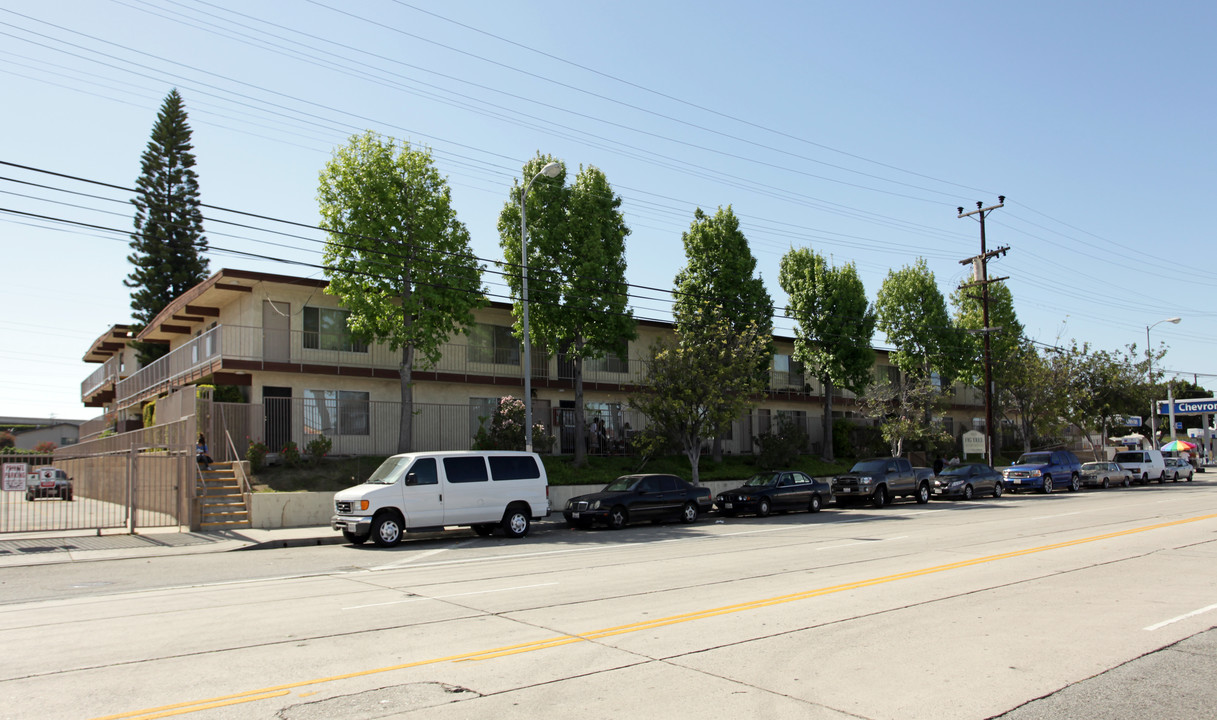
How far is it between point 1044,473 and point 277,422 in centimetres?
3213

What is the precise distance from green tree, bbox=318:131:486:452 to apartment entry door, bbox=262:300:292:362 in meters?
3.86

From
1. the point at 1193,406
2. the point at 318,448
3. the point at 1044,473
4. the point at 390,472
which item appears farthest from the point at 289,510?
the point at 1193,406

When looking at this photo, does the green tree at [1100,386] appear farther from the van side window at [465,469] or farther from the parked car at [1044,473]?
the van side window at [465,469]

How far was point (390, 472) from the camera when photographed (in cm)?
1870

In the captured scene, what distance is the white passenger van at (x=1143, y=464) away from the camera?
44.4 metres

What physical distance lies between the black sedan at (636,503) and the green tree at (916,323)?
979 inches

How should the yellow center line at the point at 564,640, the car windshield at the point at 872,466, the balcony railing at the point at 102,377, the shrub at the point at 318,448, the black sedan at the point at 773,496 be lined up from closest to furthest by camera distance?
the yellow center line at the point at 564,640
the shrub at the point at 318,448
the black sedan at the point at 773,496
the car windshield at the point at 872,466
the balcony railing at the point at 102,377

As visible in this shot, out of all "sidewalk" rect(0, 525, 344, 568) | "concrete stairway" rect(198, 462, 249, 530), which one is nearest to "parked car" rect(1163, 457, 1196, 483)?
"sidewalk" rect(0, 525, 344, 568)

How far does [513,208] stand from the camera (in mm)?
30391

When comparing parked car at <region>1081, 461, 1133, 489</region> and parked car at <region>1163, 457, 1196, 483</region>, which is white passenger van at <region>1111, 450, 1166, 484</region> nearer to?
parked car at <region>1081, 461, 1133, 489</region>

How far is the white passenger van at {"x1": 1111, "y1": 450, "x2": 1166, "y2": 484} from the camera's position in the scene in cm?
4438

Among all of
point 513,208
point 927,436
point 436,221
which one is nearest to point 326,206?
point 436,221

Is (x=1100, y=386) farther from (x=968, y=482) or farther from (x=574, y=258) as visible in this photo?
(x=574, y=258)

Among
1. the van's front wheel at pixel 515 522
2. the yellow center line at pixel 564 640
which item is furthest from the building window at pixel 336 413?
the yellow center line at pixel 564 640
